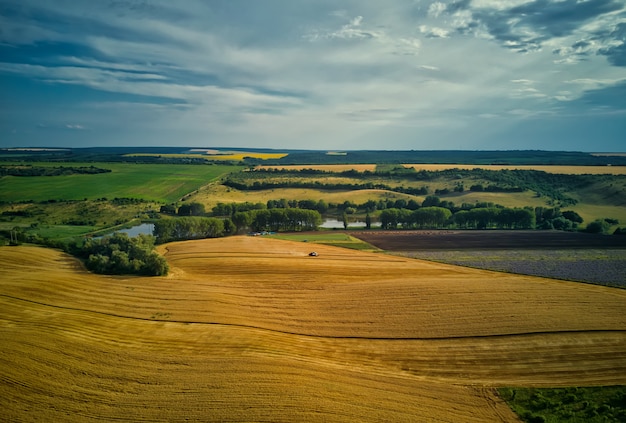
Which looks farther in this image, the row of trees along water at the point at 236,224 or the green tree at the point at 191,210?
the green tree at the point at 191,210

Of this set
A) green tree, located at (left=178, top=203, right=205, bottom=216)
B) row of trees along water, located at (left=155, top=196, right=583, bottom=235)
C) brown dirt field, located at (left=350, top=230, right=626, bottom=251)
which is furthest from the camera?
green tree, located at (left=178, top=203, right=205, bottom=216)

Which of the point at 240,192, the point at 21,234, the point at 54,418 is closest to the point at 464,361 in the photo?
the point at 54,418

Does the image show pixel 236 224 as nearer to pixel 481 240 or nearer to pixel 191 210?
pixel 191 210

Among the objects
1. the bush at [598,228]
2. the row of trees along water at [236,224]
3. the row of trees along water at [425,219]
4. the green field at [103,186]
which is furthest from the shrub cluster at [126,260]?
the bush at [598,228]

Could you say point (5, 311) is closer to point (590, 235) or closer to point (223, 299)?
point (223, 299)

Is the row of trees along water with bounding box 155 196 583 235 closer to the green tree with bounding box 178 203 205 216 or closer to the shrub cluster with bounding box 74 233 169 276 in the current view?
the green tree with bounding box 178 203 205 216

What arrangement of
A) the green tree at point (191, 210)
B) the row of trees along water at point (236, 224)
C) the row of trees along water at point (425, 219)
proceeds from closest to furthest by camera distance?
the row of trees along water at point (236, 224) → the row of trees along water at point (425, 219) → the green tree at point (191, 210)

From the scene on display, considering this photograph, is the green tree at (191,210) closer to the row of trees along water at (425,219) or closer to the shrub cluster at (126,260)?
the row of trees along water at (425,219)

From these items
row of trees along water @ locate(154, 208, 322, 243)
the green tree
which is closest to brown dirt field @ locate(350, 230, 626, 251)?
row of trees along water @ locate(154, 208, 322, 243)
